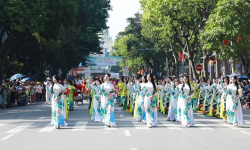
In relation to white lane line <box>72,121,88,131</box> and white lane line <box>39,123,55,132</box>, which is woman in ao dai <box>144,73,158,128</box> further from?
white lane line <box>39,123,55,132</box>

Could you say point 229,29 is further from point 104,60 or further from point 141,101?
point 104,60

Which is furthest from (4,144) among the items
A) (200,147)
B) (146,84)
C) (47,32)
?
(47,32)

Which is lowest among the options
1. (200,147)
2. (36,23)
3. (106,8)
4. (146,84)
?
(200,147)

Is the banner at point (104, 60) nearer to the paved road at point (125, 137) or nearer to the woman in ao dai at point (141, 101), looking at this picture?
the woman in ao dai at point (141, 101)

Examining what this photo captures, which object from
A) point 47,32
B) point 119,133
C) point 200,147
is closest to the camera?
point 200,147

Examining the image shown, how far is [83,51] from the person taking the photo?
55.0 m

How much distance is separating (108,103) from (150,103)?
1359 mm

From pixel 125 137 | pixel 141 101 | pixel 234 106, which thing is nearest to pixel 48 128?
pixel 141 101

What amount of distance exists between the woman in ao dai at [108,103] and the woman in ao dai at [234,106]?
3.86 metres

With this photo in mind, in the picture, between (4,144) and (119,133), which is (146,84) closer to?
(119,133)

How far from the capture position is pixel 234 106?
16.0 metres

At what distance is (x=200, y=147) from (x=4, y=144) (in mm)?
4577

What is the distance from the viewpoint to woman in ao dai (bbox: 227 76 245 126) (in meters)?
16.0

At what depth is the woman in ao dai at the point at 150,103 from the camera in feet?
51.8
